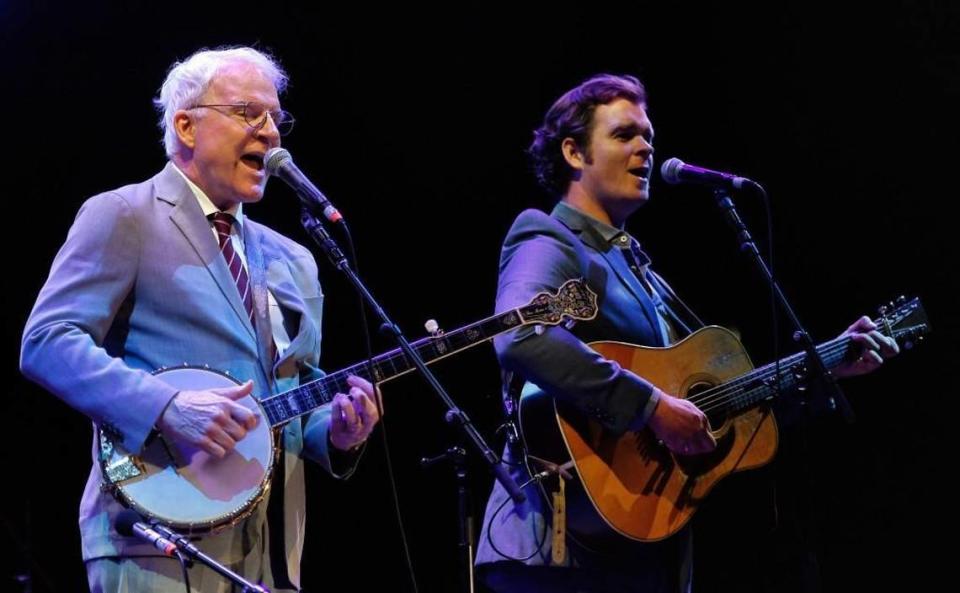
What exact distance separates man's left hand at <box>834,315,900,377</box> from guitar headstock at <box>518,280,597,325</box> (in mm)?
1141

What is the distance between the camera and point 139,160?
527 cm

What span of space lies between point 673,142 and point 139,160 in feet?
9.56

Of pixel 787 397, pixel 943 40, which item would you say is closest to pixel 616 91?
pixel 787 397

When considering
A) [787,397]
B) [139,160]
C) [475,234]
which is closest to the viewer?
[787,397]

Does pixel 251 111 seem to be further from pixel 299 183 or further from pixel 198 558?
pixel 198 558

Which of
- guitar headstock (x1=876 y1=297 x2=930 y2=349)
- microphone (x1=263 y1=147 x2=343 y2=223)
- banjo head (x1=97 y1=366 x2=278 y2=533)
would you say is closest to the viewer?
banjo head (x1=97 y1=366 x2=278 y2=533)

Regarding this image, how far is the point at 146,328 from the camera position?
2949mm

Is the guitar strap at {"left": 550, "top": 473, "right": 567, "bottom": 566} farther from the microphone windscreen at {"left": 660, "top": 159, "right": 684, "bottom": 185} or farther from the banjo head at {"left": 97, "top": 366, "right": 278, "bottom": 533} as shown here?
the microphone windscreen at {"left": 660, "top": 159, "right": 684, "bottom": 185}

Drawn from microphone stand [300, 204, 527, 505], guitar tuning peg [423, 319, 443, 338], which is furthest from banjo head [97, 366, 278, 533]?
guitar tuning peg [423, 319, 443, 338]

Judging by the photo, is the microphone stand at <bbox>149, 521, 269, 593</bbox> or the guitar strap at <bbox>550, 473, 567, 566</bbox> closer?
the microphone stand at <bbox>149, 521, 269, 593</bbox>

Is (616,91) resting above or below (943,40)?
below

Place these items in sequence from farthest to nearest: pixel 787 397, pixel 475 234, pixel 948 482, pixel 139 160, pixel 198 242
Result: pixel 475 234, pixel 948 482, pixel 139 160, pixel 787 397, pixel 198 242

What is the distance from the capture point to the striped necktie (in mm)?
3111

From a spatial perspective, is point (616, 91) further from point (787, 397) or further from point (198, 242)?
point (198, 242)
